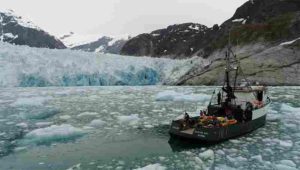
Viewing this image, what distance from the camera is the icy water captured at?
1636 cm

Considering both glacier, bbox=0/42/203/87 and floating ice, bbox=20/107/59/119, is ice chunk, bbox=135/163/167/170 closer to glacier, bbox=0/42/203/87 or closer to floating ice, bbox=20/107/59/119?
floating ice, bbox=20/107/59/119

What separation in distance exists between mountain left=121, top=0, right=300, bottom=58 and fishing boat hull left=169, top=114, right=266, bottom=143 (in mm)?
57108

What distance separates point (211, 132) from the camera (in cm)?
1903

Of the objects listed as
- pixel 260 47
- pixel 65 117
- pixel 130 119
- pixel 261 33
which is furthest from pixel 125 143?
pixel 261 33

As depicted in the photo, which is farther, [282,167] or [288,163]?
[288,163]

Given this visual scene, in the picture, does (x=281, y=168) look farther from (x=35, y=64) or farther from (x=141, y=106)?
(x=35, y=64)

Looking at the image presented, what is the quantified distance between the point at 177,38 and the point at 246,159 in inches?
4840

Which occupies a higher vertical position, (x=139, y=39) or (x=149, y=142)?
(x=139, y=39)

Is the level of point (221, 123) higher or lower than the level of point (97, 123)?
higher

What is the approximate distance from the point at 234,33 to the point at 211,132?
73.0 meters

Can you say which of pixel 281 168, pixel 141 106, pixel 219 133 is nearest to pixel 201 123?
pixel 219 133

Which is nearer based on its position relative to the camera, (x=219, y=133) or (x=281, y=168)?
(x=281, y=168)

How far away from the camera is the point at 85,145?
19594mm

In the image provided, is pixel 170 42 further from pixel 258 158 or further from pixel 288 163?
pixel 288 163
